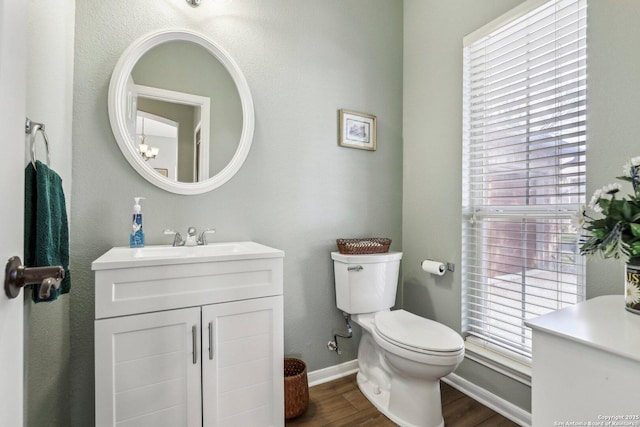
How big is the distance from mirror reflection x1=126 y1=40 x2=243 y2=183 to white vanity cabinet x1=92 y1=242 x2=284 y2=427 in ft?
1.69

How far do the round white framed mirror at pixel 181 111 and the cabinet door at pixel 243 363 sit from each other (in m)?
0.73

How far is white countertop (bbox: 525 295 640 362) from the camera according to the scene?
70 cm

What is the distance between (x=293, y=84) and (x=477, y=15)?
1193mm

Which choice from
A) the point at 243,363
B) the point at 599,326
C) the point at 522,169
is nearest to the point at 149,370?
the point at 243,363

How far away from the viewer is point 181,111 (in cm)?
166

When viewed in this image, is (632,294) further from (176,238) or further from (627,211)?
(176,238)

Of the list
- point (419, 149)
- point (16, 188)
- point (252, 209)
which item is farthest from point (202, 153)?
point (419, 149)

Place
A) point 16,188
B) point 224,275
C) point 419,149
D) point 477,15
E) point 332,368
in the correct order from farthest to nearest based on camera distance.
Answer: point 419,149, point 332,368, point 477,15, point 224,275, point 16,188

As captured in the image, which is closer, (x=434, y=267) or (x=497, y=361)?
(x=497, y=361)

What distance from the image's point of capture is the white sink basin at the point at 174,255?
1.14 m

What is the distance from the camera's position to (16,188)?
0.54m

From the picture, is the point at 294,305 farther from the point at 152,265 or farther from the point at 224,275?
the point at 152,265

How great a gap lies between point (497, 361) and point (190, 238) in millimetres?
1812

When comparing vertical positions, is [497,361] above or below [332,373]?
above
